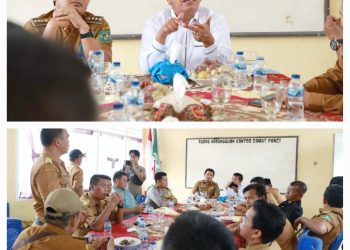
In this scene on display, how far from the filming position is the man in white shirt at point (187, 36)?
6.79 feet

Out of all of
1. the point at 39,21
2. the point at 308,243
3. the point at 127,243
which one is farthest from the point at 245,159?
the point at 39,21

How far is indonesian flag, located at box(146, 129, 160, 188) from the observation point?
188cm

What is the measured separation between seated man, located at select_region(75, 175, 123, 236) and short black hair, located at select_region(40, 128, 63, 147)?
0.95 ft

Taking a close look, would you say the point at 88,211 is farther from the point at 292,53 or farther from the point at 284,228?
the point at 292,53

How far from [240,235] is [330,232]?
13.6 inches

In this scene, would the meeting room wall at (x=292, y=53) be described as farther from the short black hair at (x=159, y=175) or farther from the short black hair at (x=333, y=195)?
the short black hair at (x=333, y=195)

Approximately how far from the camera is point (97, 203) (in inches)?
80.0

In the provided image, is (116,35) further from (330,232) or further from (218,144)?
(330,232)

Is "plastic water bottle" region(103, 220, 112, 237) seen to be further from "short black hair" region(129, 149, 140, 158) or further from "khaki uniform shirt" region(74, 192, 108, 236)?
"short black hair" region(129, 149, 140, 158)

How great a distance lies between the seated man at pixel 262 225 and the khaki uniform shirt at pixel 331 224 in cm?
23

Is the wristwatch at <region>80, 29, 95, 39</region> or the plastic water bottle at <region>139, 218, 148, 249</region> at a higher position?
the wristwatch at <region>80, 29, 95, 39</region>

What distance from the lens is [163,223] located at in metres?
2.12

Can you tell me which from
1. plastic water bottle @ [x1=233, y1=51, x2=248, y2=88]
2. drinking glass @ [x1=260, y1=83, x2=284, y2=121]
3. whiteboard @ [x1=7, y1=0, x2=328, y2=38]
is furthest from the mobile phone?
whiteboard @ [x1=7, y1=0, x2=328, y2=38]

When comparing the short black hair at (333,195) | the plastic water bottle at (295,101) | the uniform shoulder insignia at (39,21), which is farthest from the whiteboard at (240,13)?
the plastic water bottle at (295,101)
